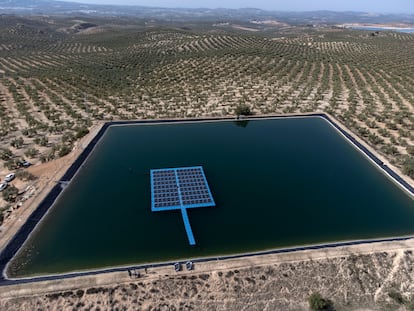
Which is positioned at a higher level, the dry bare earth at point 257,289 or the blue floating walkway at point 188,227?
the dry bare earth at point 257,289

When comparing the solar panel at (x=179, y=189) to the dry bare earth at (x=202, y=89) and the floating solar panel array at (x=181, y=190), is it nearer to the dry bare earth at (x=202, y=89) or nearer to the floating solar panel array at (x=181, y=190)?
the floating solar panel array at (x=181, y=190)

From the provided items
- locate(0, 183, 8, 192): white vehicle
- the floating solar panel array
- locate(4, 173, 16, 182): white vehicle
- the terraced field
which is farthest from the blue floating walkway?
locate(4, 173, 16, 182): white vehicle

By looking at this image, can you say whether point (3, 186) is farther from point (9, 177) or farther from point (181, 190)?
point (181, 190)

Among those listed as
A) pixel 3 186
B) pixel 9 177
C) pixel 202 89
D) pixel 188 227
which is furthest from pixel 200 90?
pixel 188 227

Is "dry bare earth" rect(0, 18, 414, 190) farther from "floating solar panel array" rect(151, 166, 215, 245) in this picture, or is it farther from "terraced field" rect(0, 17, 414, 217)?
"floating solar panel array" rect(151, 166, 215, 245)

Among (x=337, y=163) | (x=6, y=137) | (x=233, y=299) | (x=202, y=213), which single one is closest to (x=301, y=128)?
(x=337, y=163)

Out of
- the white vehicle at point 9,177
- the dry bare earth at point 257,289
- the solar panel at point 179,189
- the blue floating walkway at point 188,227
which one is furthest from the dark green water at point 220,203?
the white vehicle at point 9,177
